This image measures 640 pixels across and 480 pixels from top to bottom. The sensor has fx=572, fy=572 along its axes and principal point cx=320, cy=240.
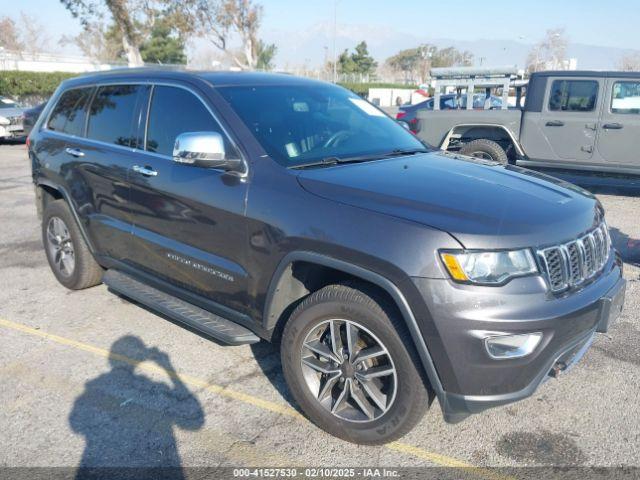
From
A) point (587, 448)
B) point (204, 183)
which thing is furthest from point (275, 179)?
point (587, 448)

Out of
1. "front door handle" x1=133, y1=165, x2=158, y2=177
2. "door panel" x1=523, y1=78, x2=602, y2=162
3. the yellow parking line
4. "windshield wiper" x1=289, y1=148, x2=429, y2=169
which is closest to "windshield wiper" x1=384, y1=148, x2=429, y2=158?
"windshield wiper" x1=289, y1=148, x2=429, y2=169

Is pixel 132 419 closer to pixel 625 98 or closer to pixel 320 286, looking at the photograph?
pixel 320 286

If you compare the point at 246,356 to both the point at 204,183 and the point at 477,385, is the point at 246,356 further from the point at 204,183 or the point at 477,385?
the point at 477,385

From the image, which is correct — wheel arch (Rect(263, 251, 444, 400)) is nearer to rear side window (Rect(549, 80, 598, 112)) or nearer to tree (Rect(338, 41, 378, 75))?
rear side window (Rect(549, 80, 598, 112))

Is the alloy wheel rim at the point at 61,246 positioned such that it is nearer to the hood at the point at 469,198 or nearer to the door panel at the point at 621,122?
the hood at the point at 469,198

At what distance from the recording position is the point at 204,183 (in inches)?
136

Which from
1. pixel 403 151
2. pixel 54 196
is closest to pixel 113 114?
pixel 54 196

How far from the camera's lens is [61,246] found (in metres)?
5.20

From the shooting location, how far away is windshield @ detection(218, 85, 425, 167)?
3447 millimetres

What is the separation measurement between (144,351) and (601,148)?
7637mm

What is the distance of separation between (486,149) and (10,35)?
275 feet

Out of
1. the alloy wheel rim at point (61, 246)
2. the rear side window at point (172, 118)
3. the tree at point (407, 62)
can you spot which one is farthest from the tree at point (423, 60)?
the rear side window at point (172, 118)

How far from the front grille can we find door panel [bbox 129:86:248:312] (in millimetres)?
1607

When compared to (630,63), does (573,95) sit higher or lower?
lower
